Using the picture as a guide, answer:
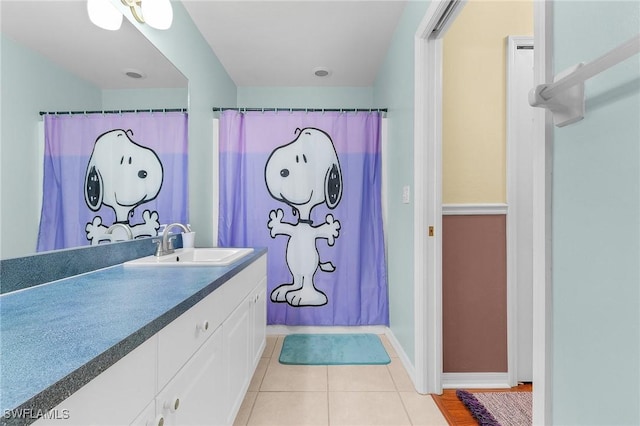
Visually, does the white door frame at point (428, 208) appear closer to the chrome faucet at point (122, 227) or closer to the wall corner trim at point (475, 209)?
the wall corner trim at point (475, 209)

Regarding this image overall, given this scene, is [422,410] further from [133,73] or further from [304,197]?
[133,73]

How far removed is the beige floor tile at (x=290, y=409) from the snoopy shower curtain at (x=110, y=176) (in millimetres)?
1156

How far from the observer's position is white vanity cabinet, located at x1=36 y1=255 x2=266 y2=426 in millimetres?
563

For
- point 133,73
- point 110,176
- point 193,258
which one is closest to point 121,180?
point 110,176

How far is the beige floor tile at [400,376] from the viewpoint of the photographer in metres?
1.75

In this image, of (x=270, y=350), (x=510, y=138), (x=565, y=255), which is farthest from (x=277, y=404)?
(x=510, y=138)

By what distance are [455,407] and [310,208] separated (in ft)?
5.31

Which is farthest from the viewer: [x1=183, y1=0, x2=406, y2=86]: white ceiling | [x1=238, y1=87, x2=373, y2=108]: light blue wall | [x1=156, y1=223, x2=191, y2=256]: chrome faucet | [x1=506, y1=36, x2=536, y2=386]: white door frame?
[x1=238, y1=87, x2=373, y2=108]: light blue wall

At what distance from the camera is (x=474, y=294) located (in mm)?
1776

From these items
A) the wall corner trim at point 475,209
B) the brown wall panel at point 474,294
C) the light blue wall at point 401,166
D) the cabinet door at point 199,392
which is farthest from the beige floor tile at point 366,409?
the wall corner trim at point 475,209

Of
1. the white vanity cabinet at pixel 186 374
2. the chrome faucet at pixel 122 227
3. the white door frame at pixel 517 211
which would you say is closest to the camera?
the white vanity cabinet at pixel 186 374

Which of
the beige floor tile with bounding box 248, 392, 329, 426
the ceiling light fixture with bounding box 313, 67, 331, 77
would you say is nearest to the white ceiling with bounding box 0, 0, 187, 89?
the ceiling light fixture with bounding box 313, 67, 331, 77

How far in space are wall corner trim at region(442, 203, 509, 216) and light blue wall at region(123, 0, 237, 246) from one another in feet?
5.62

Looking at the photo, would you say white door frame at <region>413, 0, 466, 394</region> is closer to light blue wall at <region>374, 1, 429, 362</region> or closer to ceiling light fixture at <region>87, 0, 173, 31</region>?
light blue wall at <region>374, 1, 429, 362</region>
